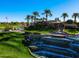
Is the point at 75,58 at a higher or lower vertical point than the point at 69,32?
lower

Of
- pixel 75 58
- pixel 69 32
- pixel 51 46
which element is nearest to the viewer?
pixel 75 58

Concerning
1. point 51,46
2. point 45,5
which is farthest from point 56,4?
point 51,46

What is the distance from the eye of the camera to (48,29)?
163 inches

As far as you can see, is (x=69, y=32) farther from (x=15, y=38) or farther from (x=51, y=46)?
(x=15, y=38)

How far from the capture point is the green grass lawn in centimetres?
409

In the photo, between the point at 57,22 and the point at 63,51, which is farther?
the point at 63,51

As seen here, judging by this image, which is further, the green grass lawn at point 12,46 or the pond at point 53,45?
the pond at point 53,45

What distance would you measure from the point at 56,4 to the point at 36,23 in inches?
20.8

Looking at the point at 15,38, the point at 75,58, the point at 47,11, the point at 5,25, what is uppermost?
the point at 47,11

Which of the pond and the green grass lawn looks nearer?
the green grass lawn

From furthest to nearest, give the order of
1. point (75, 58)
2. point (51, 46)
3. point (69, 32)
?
point (51, 46) < point (69, 32) < point (75, 58)

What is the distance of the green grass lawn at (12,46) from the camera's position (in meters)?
4.09

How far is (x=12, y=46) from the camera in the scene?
4.53 meters

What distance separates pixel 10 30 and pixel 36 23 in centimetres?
52
